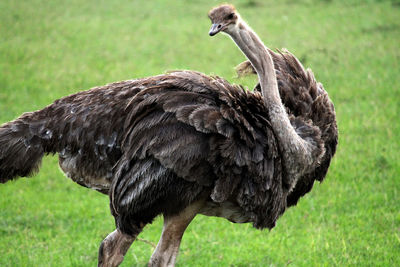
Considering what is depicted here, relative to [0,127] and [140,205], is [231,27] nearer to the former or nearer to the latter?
[140,205]

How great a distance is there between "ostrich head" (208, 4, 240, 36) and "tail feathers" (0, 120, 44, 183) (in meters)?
1.63

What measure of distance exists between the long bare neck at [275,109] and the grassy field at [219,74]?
1284 millimetres

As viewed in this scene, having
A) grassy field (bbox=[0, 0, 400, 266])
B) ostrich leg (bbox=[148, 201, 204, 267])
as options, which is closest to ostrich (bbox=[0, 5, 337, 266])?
ostrich leg (bbox=[148, 201, 204, 267])

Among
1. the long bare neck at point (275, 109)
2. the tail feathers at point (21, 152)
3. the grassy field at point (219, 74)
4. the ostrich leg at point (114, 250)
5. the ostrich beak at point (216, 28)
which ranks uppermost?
the ostrich beak at point (216, 28)

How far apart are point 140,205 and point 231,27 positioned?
1.35m

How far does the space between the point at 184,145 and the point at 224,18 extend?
0.89m

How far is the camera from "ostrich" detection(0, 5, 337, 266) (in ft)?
15.5

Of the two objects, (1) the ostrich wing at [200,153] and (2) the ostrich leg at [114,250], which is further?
(2) the ostrich leg at [114,250]

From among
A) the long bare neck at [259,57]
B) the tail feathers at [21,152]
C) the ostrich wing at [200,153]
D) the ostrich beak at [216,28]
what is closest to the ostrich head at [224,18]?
the ostrich beak at [216,28]

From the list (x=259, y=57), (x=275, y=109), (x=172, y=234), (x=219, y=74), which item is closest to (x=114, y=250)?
(x=172, y=234)

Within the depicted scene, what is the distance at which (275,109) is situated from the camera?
193 inches

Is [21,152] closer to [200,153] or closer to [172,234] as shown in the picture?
[172,234]

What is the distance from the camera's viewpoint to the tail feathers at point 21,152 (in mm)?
5309

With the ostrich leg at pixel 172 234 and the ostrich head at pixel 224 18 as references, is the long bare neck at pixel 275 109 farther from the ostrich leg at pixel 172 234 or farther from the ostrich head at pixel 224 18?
the ostrich leg at pixel 172 234
